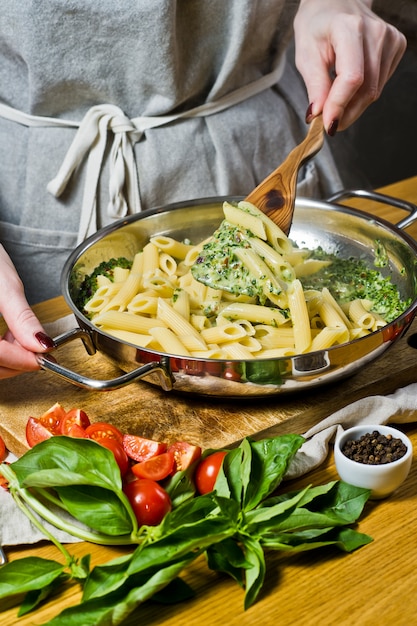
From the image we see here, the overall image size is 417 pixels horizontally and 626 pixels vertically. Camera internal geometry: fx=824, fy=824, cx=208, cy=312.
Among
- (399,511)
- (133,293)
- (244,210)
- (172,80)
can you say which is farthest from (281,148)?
(399,511)

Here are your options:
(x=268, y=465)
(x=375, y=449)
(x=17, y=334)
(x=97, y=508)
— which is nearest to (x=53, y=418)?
(x=17, y=334)

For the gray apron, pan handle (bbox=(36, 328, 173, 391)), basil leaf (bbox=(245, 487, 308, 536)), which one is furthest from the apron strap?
basil leaf (bbox=(245, 487, 308, 536))

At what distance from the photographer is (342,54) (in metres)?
1.67

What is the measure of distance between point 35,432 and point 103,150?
88 cm

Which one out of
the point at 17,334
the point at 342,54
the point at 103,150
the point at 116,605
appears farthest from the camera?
the point at 103,150

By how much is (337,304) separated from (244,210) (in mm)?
263

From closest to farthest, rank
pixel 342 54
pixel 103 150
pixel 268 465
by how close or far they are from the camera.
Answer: pixel 268 465
pixel 342 54
pixel 103 150

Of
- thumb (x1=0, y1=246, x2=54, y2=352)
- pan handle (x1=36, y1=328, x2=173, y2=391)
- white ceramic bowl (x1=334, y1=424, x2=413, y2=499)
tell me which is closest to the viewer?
white ceramic bowl (x1=334, y1=424, x2=413, y2=499)

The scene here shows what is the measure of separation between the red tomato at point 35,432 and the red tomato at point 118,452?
108mm

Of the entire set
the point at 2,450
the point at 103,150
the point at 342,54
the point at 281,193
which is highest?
the point at 342,54

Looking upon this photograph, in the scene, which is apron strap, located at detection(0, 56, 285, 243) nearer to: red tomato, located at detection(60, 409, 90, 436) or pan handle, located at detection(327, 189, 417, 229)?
pan handle, located at detection(327, 189, 417, 229)

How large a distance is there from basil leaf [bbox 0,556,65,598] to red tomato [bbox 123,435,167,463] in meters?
0.24

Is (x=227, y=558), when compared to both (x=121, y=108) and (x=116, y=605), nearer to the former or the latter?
(x=116, y=605)

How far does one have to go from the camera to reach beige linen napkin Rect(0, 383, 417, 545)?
3.84 feet
